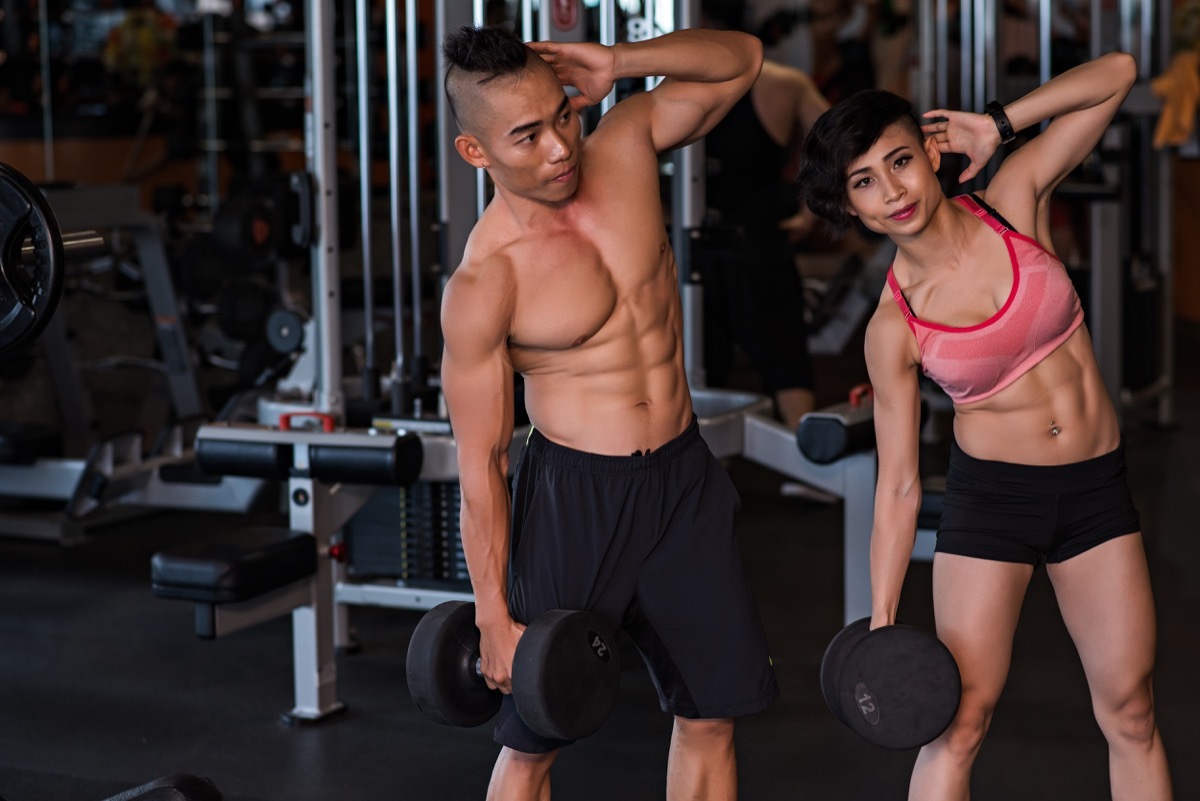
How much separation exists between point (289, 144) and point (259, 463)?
5573mm

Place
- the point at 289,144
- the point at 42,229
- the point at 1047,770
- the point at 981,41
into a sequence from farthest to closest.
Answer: the point at 289,144 < the point at 981,41 < the point at 1047,770 < the point at 42,229

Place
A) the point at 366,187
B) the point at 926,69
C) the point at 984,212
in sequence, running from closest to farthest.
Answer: the point at 984,212, the point at 366,187, the point at 926,69

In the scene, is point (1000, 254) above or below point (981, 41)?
below

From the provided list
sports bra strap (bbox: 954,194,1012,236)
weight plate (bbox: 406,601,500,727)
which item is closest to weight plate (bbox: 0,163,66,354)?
weight plate (bbox: 406,601,500,727)

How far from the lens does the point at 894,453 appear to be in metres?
2.02

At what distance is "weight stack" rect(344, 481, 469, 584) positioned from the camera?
3355 millimetres

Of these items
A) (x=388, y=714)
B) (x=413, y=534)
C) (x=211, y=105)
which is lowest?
(x=388, y=714)

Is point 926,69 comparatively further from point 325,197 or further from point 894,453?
point 894,453

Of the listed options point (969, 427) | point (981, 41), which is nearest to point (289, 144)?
point (981, 41)

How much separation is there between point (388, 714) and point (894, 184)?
1.75 meters

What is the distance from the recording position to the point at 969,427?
2064 millimetres

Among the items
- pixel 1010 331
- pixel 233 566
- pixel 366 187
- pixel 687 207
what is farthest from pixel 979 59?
pixel 1010 331

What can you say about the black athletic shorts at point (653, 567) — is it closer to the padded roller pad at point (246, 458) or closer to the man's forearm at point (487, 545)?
the man's forearm at point (487, 545)

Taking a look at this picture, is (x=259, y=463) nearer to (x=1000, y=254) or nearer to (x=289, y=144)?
(x=1000, y=254)
